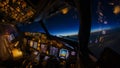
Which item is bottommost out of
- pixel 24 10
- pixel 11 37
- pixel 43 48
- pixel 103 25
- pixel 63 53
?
pixel 63 53

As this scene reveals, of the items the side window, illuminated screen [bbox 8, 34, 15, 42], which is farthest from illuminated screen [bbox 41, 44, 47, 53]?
the side window

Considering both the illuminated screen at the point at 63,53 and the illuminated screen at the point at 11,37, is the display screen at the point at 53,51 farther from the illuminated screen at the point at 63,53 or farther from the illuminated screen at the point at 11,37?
the illuminated screen at the point at 11,37

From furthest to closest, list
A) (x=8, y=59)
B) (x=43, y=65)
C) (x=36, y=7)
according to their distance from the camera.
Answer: (x=8, y=59) < (x=43, y=65) < (x=36, y=7)

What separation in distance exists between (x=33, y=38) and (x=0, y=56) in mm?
2355

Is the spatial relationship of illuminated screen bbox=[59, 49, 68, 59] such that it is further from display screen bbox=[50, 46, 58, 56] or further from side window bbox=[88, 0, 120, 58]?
side window bbox=[88, 0, 120, 58]

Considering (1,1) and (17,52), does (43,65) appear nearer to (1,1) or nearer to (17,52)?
(17,52)

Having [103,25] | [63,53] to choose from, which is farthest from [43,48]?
[103,25]

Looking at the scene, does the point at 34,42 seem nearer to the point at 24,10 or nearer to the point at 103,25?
the point at 24,10

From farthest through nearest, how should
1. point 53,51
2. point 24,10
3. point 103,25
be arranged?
point 103,25
point 53,51
point 24,10

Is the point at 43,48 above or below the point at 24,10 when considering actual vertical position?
below

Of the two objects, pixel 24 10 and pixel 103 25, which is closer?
pixel 24 10

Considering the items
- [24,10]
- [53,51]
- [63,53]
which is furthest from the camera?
[53,51]

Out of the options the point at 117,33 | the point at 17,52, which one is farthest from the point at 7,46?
the point at 117,33

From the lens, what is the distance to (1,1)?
863cm
